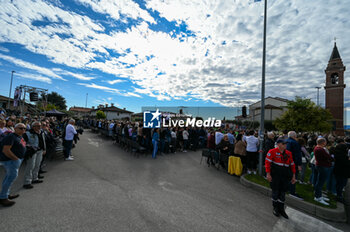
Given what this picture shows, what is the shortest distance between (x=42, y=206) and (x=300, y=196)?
617 cm

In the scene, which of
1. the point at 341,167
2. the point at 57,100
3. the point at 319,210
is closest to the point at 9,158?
the point at 319,210

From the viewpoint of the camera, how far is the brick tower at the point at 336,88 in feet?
127

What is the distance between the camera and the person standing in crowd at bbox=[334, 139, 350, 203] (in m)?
4.19

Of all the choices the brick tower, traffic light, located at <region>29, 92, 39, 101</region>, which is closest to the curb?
traffic light, located at <region>29, 92, 39, 101</region>

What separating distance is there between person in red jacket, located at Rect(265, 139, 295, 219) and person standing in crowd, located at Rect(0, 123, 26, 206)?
220 inches

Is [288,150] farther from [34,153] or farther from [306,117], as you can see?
[306,117]

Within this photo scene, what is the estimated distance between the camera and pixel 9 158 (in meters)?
3.18

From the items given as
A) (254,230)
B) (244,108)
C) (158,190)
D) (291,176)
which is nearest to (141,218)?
(158,190)

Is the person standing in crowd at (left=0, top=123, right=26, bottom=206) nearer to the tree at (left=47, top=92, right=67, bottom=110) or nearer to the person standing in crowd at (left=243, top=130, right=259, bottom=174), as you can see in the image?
the person standing in crowd at (left=243, top=130, right=259, bottom=174)

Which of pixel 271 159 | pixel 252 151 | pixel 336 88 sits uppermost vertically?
pixel 336 88

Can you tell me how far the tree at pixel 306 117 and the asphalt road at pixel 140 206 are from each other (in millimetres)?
23713

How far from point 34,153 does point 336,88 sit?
58.7 m

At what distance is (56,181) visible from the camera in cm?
451

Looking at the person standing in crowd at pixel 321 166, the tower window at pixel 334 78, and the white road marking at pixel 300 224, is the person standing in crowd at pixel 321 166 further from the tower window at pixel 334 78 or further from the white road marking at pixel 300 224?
the tower window at pixel 334 78
